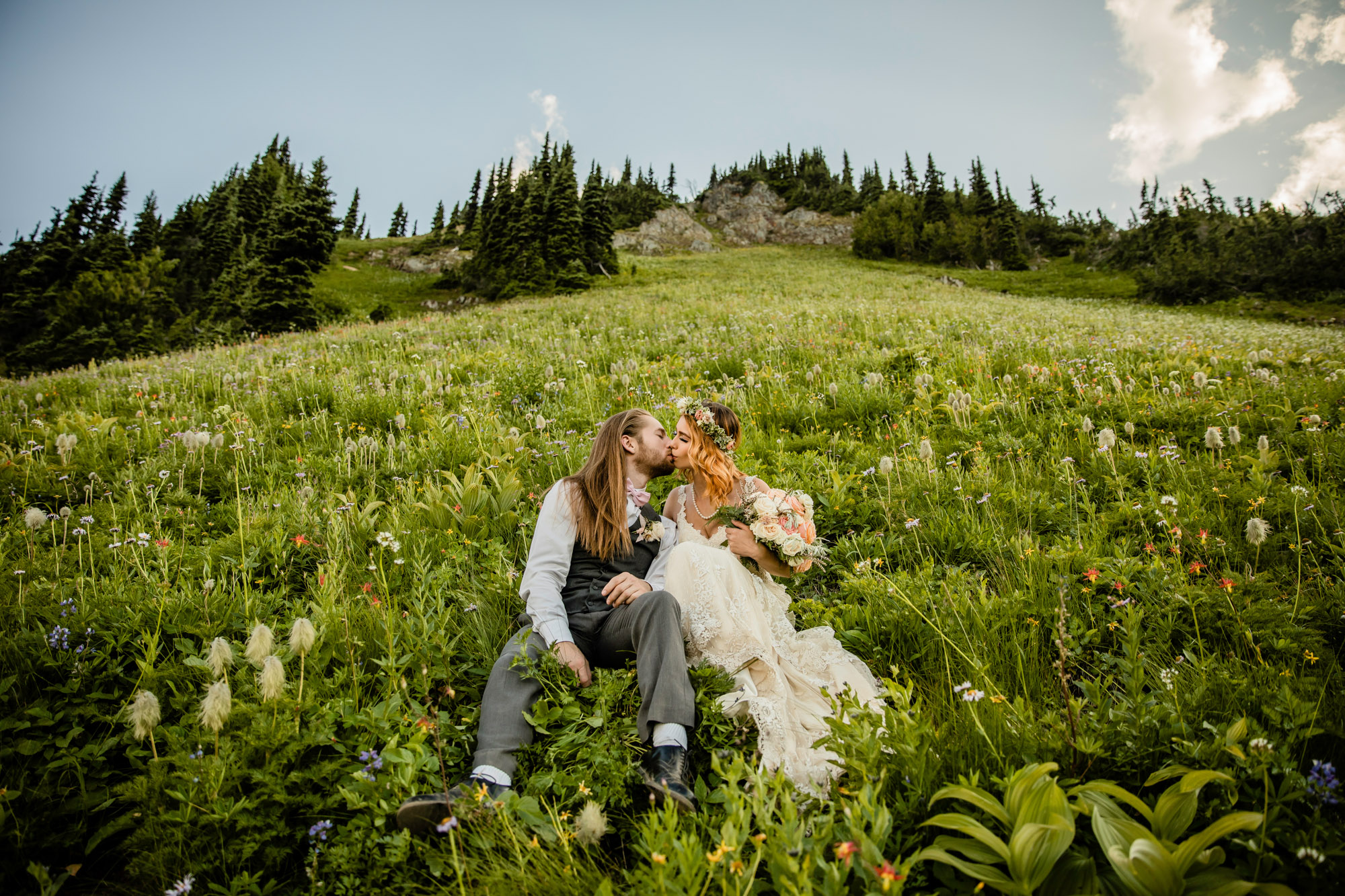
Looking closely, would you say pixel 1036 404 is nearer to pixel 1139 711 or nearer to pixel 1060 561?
pixel 1060 561

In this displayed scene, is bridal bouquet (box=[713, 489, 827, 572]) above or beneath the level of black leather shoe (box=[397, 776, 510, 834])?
above

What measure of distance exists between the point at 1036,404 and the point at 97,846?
763 cm

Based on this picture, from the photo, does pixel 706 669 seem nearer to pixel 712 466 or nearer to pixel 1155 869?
pixel 712 466

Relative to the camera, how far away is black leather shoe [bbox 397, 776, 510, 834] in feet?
6.79

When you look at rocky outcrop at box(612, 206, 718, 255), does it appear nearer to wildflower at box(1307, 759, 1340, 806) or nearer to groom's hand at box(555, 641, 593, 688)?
groom's hand at box(555, 641, 593, 688)

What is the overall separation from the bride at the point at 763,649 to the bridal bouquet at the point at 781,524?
88 mm

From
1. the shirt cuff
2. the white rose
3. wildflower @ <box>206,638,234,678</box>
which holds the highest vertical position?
the white rose

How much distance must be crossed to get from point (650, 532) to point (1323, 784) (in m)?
2.99

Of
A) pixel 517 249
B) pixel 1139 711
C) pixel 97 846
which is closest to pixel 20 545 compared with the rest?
pixel 97 846

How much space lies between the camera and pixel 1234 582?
2.95 m

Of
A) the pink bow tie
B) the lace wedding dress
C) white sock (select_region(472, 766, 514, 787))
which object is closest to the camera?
white sock (select_region(472, 766, 514, 787))

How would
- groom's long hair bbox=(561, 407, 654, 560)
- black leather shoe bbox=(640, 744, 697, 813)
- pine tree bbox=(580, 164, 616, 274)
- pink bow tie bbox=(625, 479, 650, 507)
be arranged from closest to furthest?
black leather shoe bbox=(640, 744, 697, 813)
groom's long hair bbox=(561, 407, 654, 560)
pink bow tie bbox=(625, 479, 650, 507)
pine tree bbox=(580, 164, 616, 274)

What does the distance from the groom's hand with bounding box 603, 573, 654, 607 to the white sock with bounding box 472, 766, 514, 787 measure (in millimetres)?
999

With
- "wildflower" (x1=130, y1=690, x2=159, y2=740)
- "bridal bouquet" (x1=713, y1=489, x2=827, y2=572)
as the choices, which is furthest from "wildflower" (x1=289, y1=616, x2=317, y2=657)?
"bridal bouquet" (x1=713, y1=489, x2=827, y2=572)
